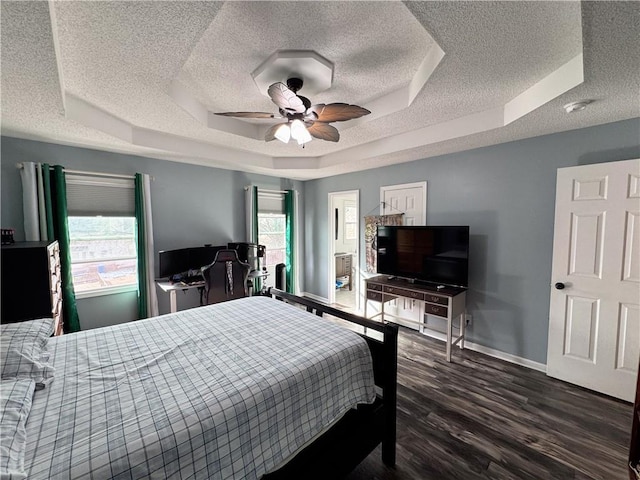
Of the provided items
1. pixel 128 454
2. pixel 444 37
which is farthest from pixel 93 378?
pixel 444 37

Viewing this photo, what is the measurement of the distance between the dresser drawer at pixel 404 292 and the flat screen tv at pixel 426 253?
0.88ft

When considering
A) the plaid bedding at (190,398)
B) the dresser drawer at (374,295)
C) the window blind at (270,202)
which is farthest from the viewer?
the window blind at (270,202)

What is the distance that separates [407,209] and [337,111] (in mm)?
2232

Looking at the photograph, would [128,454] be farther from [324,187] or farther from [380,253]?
[324,187]

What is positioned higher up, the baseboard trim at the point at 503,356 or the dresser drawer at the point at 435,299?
the dresser drawer at the point at 435,299

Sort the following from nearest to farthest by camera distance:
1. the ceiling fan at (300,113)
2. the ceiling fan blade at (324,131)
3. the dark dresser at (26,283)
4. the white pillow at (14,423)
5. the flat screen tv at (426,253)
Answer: the white pillow at (14,423) < the ceiling fan at (300,113) < the dark dresser at (26,283) < the ceiling fan blade at (324,131) < the flat screen tv at (426,253)

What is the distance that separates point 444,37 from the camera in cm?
141

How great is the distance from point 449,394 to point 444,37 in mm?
2701

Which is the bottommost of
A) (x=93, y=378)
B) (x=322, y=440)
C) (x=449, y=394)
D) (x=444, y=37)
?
(x=449, y=394)

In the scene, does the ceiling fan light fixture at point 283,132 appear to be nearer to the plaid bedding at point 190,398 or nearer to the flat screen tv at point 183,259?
the plaid bedding at point 190,398

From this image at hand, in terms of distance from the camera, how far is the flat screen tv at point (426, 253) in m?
2.97

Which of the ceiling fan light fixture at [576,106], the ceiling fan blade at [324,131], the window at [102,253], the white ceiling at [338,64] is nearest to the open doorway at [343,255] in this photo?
the ceiling fan blade at [324,131]

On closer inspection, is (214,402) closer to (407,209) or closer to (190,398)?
(190,398)

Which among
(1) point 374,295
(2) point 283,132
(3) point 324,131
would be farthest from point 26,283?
(1) point 374,295
